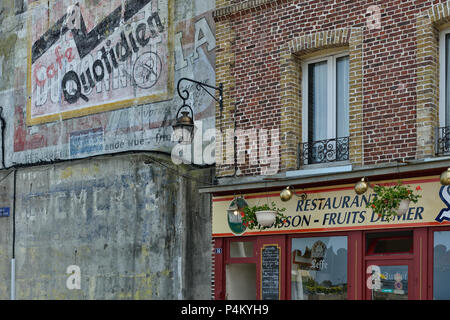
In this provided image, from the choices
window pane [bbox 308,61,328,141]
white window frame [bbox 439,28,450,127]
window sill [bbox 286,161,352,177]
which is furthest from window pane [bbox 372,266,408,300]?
window pane [bbox 308,61,328,141]

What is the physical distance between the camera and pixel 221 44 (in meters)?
14.7

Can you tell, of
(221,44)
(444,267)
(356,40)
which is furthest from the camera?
(221,44)

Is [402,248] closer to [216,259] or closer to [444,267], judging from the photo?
[444,267]

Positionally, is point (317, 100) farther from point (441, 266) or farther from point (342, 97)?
point (441, 266)

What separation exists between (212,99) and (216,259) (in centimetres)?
352

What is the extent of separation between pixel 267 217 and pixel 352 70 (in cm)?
280

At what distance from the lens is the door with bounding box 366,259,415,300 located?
11.8 m

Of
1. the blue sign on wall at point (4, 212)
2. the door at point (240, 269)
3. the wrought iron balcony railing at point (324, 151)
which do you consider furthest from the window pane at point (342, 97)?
the blue sign on wall at point (4, 212)

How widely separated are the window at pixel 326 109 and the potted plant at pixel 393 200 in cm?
124

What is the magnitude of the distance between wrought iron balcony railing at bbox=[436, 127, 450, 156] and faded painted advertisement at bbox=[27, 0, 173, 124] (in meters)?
6.87

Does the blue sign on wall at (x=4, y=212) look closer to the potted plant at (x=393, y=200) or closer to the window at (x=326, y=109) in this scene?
the window at (x=326, y=109)

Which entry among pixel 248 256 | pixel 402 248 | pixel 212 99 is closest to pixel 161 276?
pixel 248 256

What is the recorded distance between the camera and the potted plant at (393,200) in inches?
→ 455

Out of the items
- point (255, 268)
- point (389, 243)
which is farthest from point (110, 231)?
point (389, 243)
